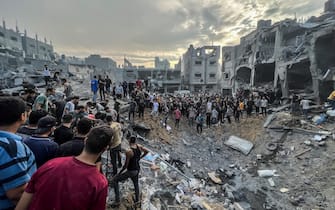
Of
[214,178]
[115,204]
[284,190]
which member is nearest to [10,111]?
[115,204]

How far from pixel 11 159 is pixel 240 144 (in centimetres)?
1199

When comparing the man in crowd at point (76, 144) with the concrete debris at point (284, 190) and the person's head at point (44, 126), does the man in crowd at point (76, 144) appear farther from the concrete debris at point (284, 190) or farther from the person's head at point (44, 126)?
the concrete debris at point (284, 190)

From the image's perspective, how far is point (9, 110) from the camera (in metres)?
1.61

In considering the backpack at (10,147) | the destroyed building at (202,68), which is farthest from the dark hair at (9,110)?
the destroyed building at (202,68)

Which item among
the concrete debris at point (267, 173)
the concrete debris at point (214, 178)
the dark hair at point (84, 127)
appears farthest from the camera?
the concrete debris at point (267, 173)

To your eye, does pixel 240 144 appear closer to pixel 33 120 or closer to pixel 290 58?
pixel 290 58

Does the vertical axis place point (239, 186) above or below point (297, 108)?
below

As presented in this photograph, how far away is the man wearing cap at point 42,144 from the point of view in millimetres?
2152

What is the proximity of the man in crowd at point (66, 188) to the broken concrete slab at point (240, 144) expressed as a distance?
436 inches

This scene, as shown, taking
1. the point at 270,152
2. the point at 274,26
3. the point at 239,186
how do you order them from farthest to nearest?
the point at 274,26 → the point at 270,152 → the point at 239,186

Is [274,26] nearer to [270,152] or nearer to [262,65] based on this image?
[262,65]

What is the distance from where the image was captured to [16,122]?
165cm

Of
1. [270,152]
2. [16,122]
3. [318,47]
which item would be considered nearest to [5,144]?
[16,122]

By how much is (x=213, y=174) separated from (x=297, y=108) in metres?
8.37
